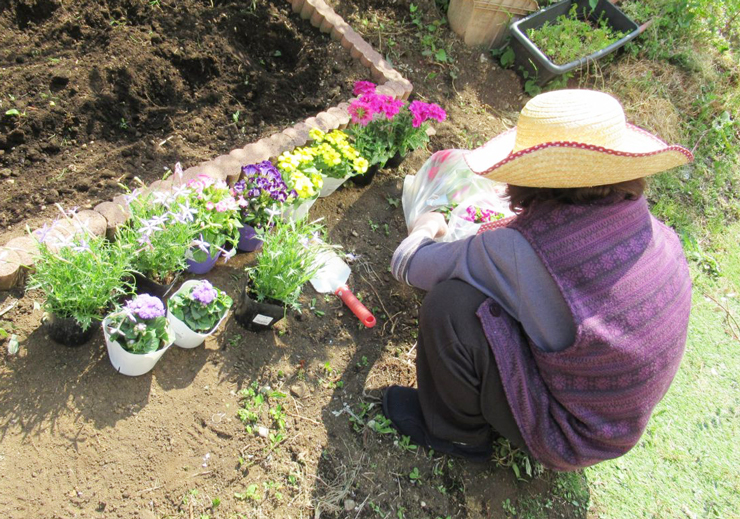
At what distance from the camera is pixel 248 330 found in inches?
92.6

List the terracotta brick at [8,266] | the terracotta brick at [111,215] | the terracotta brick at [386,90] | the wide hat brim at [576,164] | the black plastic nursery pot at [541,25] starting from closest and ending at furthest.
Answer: the wide hat brim at [576,164] < the terracotta brick at [8,266] < the terracotta brick at [111,215] < the terracotta brick at [386,90] < the black plastic nursery pot at [541,25]

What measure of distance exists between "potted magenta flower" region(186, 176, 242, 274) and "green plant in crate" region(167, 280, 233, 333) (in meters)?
0.19

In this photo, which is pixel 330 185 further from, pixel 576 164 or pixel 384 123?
pixel 576 164

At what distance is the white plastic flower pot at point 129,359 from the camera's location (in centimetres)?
192

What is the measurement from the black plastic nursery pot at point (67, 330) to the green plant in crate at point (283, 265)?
0.65 m

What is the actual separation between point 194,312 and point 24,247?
723mm

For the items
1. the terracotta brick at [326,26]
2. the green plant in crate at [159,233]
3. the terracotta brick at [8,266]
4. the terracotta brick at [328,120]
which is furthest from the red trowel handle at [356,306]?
the terracotta brick at [326,26]

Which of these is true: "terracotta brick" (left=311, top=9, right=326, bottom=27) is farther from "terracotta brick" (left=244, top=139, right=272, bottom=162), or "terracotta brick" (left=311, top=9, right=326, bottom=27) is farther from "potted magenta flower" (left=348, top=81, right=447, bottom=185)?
"terracotta brick" (left=244, top=139, right=272, bottom=162)

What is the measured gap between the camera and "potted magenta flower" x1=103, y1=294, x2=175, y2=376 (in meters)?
1.88

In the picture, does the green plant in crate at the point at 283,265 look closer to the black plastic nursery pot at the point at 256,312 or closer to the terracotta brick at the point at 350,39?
the black plastic nursery pot at the point at 256,312

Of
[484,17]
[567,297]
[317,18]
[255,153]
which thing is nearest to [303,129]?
[255,153]

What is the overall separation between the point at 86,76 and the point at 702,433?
3.72 meters

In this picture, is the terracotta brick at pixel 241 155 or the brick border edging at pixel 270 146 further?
the terracotta brick at pixel 241 155

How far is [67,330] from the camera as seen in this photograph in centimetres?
197
